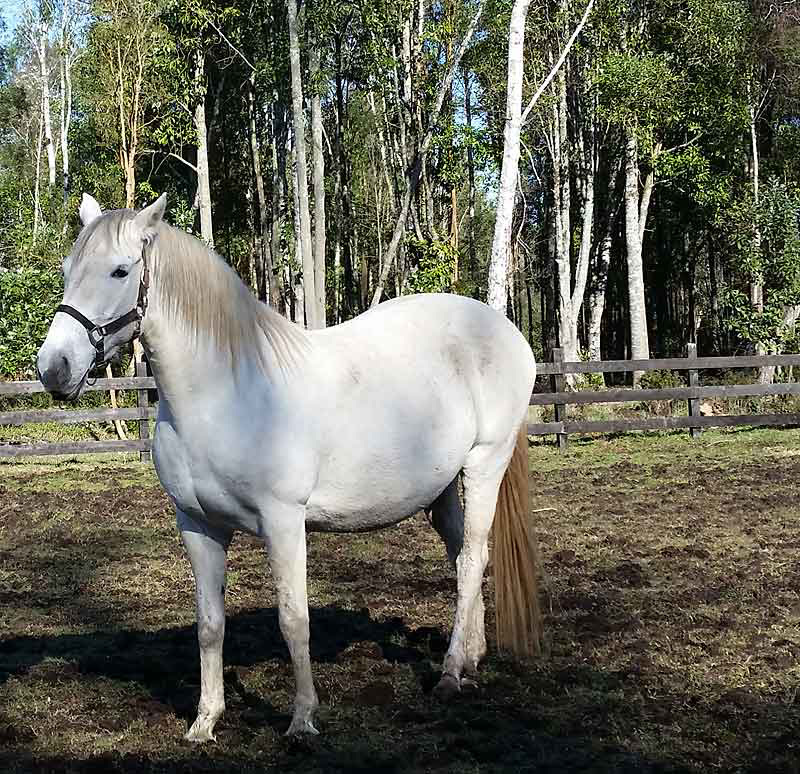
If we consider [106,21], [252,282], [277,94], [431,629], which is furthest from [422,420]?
[252,282]

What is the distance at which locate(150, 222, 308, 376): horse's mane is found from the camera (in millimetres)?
3586

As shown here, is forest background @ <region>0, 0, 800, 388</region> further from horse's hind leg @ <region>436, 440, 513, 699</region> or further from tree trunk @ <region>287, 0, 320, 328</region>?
horse's hind leg @ <region>436, 440, 513, 699</region>

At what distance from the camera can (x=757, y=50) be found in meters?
26.0

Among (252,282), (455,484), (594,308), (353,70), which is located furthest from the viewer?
(252,282)

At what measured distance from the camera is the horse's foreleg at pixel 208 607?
151 inches

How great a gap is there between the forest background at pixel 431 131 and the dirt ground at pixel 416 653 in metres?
7.77

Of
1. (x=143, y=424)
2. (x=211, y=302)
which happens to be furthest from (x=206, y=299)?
(x=143, y=424)

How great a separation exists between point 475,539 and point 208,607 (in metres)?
1.35

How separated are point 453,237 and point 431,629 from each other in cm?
2197

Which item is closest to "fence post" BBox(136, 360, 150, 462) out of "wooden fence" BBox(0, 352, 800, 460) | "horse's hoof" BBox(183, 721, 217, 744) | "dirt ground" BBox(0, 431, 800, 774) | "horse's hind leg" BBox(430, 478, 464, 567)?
"wooden fence" BBox(0, 352, 800, 460)

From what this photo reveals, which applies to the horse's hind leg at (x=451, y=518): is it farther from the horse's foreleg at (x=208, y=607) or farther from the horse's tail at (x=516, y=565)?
the horse's foreleg at (x=208, y=607)

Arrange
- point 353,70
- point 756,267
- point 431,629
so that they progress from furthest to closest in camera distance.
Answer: point 353,70 → point 756,267 → point 431,629

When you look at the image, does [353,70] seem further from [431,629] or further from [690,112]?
[431,629]

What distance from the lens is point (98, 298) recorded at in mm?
3355
